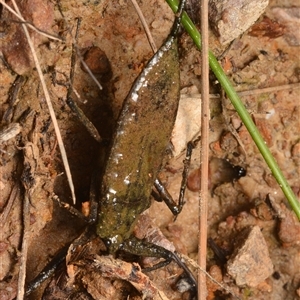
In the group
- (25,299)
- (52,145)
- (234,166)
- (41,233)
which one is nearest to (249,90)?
(234,166)

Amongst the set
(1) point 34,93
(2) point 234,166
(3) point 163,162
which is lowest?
(2) point 234,166

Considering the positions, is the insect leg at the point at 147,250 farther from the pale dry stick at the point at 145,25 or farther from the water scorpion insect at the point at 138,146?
the pale dry stick at the point at 145,25

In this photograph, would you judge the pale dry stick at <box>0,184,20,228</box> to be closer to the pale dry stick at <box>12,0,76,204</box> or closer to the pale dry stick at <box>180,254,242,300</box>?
the pale dry stick at <box>12,0,76,204</box>

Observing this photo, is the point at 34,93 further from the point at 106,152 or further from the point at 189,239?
the point at 189,239

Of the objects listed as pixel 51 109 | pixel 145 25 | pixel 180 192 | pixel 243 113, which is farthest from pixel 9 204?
pixel 243 113

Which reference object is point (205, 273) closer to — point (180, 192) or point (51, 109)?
point (180, 192)

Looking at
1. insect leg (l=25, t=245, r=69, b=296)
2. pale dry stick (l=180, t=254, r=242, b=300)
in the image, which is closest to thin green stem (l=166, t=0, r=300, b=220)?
pale dry stick (l=180, t=254, r=242, b=300)
